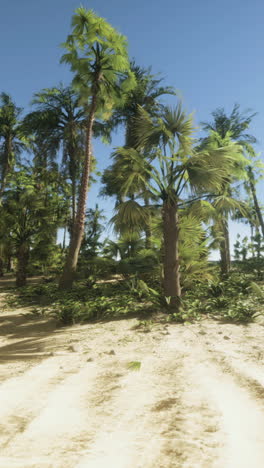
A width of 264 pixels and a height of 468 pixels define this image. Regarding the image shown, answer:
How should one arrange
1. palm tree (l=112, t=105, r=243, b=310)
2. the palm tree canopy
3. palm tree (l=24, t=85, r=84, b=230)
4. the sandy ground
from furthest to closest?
1. palm tree (l=24, t=85, r=84, b=230)
2. the palm tree canopy
3. palm tree (l=112, t=105, r=243, b=310)
4. the sandy ground

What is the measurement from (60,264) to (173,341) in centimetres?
1195

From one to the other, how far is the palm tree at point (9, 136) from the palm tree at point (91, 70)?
7.44 meters

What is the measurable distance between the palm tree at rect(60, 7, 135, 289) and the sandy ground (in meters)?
6.46

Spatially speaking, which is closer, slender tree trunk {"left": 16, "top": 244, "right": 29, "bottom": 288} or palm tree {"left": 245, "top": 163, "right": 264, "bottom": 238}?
slender tree trunk {"left": 16, "top": 244, "right": 29, "bottom": 288}

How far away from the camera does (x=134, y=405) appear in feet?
7.07

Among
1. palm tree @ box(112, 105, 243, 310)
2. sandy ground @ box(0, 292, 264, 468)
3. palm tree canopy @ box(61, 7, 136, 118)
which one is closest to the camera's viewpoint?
sandy ground @ box(0, 292, 264, 468)

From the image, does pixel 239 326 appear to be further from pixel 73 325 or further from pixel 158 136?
pixel 158 136

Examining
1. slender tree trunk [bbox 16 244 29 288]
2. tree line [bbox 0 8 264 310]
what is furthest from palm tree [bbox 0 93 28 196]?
slender tree trunk [bbox 16 244 29 288]

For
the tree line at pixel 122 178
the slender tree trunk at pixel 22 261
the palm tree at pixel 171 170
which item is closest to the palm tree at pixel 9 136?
the tree line at pixel 122 178

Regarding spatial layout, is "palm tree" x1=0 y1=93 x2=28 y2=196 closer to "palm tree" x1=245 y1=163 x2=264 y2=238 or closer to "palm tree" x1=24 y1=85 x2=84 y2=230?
"palm tree" x1=24 y1=85 x2=84 y2=230

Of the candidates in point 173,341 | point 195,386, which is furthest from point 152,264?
point 195,386

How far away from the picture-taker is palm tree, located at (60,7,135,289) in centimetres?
998

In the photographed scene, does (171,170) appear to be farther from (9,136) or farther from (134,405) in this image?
(9,136)

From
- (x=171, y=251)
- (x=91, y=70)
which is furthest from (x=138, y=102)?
(x=171, y=251)
